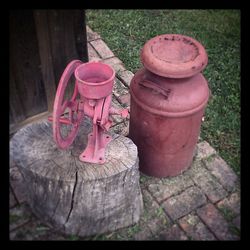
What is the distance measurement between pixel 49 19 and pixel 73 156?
1.13 metres

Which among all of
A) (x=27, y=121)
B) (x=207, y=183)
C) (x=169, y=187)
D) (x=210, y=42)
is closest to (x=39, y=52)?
(x=27, y=121)

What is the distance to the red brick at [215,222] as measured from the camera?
305 cm

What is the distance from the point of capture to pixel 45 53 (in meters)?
3.07

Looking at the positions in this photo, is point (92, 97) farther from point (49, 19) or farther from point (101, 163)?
point (49, 19)

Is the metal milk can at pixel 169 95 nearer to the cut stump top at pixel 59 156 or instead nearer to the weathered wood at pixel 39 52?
the cut stump top at pixel 59 156

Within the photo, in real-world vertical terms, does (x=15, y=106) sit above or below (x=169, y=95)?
below

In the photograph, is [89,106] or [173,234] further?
[173,234]

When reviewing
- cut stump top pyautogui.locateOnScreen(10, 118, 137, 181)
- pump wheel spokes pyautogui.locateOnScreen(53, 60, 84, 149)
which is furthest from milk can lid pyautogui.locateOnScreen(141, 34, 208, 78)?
cut stump top pyautogui.locateOnScreen(10, 118, 137, 181)

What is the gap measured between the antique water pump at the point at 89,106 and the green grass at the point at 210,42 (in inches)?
60.8

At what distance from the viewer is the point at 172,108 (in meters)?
2.89

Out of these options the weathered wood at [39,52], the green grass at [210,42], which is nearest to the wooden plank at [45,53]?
the weathered wood at [39,52]

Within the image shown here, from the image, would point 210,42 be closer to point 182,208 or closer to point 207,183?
point 207,183

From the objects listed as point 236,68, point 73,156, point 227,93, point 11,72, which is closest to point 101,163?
point 73,156

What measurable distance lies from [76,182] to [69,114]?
0.53 m
